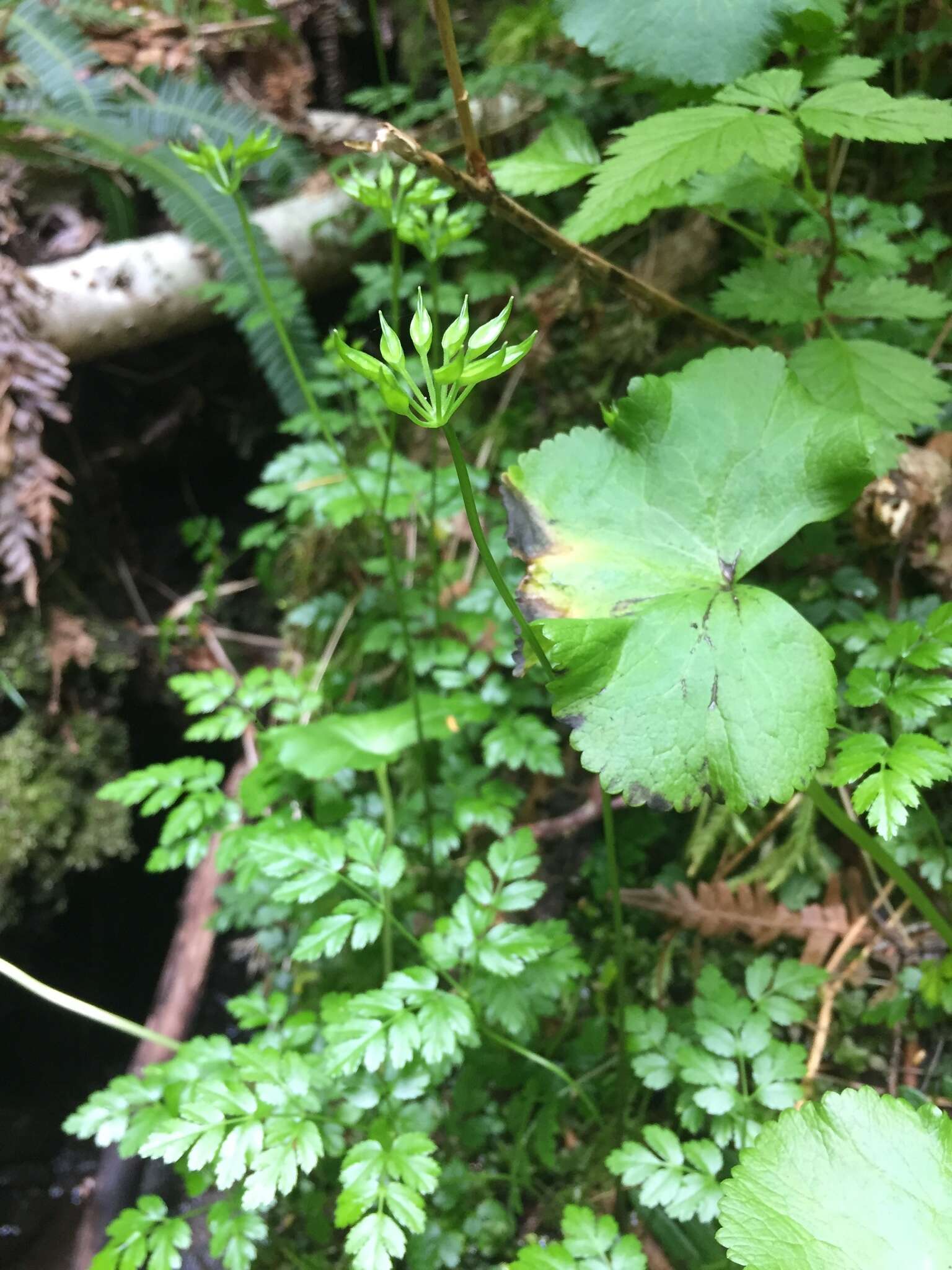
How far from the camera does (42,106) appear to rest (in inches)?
90.7

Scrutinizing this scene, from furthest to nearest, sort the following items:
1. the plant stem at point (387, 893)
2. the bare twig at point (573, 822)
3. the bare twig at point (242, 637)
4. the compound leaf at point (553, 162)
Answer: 1. the bare twig at point (242, 637)
2. the bare twig at point (573, 822)
3. the compound leaf at point (553, 162)
4. the plant stem at point (387, 893)

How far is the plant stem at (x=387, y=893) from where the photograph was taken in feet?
3.97

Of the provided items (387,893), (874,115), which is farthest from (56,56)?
(387,893)

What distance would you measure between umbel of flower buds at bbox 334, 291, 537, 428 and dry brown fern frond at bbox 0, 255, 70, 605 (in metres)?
1.72

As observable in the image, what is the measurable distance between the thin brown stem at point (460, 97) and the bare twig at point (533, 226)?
1cm

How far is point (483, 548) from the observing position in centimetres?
77

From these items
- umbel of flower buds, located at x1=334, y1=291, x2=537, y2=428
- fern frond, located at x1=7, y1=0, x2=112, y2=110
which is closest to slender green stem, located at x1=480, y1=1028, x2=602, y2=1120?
umbel of flower buds, located at x1=334, y1=291, x2=537, y2=428

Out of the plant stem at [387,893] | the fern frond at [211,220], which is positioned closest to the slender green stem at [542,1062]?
the plant stem at [387,893]

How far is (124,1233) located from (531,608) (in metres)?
1.11

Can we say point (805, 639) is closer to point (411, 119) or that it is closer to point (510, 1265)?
point (510, 1265)

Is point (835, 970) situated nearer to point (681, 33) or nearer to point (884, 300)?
point (884, 300)

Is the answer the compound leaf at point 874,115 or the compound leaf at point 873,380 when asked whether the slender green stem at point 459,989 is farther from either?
the compound leaf at point 874,115

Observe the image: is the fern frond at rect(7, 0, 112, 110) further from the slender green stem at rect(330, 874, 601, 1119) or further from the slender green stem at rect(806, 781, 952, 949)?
the slender green stem at rect(806, 781, 952, 949)

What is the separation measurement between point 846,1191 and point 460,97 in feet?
4.61
